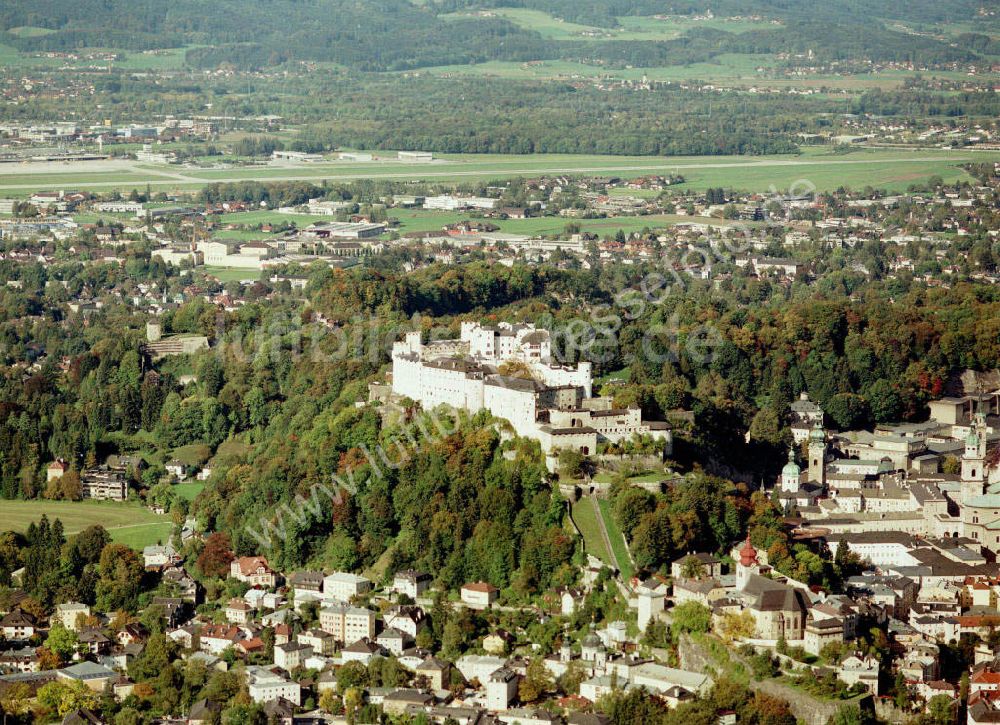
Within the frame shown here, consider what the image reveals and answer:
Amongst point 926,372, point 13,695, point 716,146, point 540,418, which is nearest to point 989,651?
point 540,418

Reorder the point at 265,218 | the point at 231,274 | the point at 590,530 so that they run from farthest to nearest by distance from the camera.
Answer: the point at 265,218 < the point at 231,274 < the point at 590,530

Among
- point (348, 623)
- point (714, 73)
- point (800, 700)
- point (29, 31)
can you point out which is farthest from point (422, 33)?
point (800, 700)

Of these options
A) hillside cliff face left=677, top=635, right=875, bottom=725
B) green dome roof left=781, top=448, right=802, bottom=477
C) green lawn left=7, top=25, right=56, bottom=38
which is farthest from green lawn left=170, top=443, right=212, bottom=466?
green lawn left=7, top=25, right=56, bottom=38

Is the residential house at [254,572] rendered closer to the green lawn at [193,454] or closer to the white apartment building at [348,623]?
the white apartment building at [348,623]

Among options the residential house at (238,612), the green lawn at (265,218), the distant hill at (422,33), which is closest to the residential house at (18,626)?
the residential house at (238,612)

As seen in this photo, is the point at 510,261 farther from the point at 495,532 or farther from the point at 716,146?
the point at 716,146

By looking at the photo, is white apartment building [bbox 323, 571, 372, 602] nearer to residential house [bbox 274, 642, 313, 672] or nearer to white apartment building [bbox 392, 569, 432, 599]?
white apartment building [bbox 392, 569, 432, 599]

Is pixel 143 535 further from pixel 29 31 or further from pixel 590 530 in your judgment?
pixel 29 31
